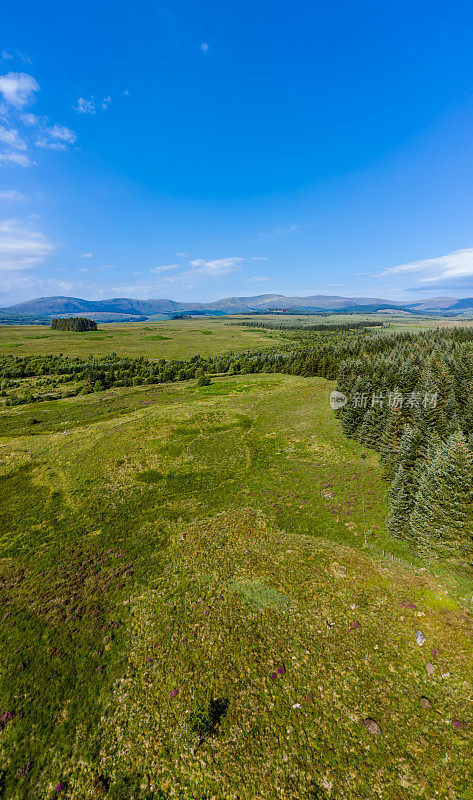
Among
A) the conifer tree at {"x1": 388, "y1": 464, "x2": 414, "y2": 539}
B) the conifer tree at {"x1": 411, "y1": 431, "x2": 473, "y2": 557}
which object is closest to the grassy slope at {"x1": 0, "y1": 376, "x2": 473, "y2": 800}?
the conifer tree at {"x1": 388, "y1": 464, "x2": 414, "y2": 539}

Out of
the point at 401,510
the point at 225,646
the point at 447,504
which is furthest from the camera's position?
the point at 401,510

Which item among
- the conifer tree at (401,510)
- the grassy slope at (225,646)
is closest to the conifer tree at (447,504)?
the conifer tree at (401,510)

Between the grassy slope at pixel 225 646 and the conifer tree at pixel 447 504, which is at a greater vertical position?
the conifer tree at pixel 447 504

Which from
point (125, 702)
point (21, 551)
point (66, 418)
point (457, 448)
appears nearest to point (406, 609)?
point (457, 448)

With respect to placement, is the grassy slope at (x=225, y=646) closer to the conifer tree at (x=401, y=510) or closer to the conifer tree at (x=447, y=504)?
the conifer tree at (x=401, y=510)

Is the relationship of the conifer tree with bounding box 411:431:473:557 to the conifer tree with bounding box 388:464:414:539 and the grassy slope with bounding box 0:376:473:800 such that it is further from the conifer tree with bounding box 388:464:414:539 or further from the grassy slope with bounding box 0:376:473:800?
the grassy slope with bounding box 0:376:473:800

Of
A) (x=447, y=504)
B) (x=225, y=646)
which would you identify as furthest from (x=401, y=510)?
(x=225, y=646)

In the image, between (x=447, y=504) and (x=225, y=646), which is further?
(x=447, y=504)

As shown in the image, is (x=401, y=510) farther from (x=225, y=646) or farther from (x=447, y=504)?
(x=225, y=646)
